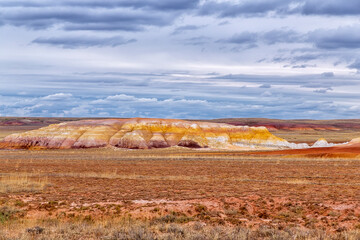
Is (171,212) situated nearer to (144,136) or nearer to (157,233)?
(157,233)

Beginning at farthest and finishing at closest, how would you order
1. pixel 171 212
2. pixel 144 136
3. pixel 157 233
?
pixel 144 136
pixel 171 212
pixel 157 233

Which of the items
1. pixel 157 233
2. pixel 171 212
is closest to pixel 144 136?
pixel 171 212

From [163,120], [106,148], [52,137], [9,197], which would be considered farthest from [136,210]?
[163,120]

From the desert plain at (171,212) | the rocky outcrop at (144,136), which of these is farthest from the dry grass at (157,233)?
the rocky outcrop at (144,136)

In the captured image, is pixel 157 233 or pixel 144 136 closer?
pixel 157 233

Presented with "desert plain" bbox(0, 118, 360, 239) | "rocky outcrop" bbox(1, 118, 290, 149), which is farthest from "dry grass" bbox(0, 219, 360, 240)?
"rocky outcrop" bbox(1, 118, 290, 149)

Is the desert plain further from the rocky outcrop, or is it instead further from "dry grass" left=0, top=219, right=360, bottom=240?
the rocky outcrop

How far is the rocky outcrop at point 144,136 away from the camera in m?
94.9

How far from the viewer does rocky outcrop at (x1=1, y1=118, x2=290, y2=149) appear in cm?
9488

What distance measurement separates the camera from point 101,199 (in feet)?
71.4

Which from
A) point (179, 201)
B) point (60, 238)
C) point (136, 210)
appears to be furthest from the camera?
point (179, 201)

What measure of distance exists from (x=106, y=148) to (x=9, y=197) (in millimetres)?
69932

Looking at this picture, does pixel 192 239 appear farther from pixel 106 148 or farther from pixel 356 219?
pixel 106 148

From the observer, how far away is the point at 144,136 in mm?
98375
